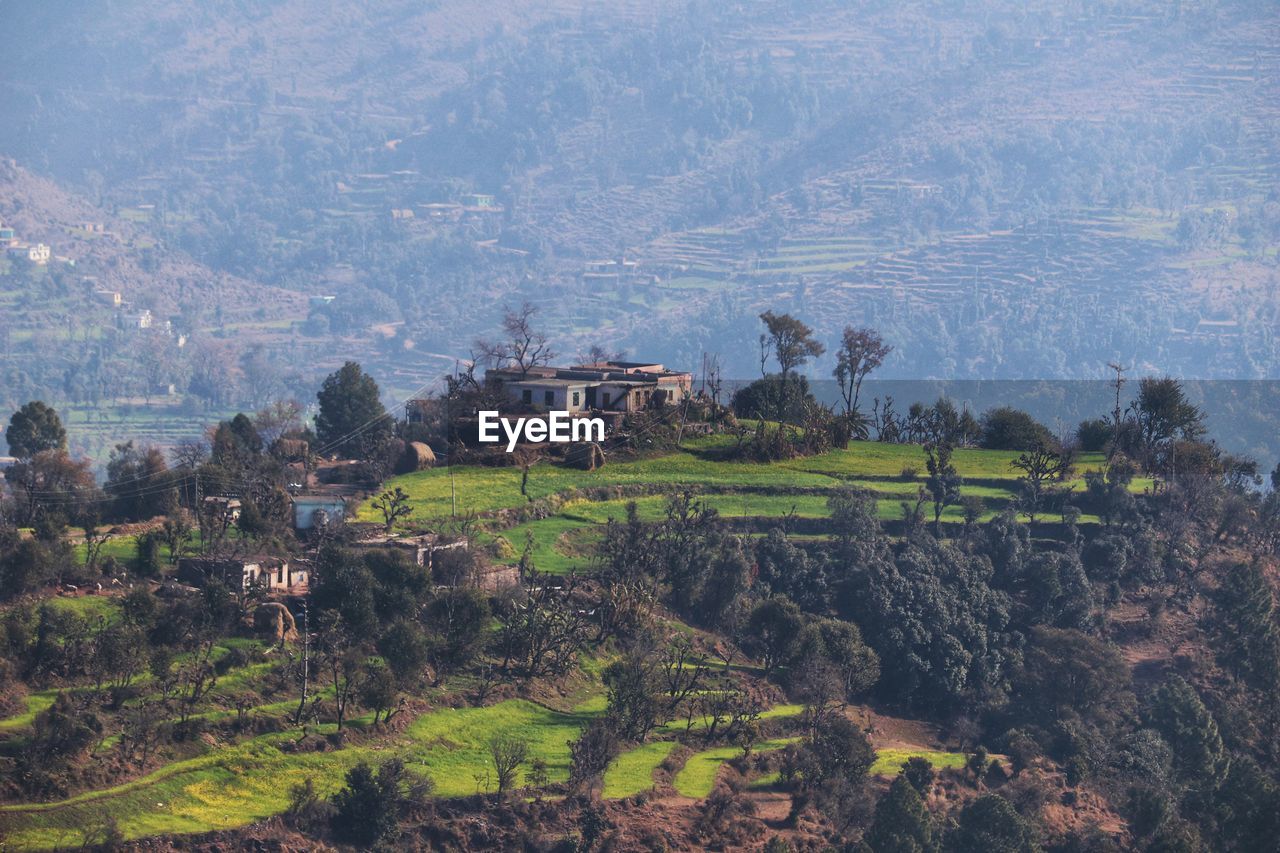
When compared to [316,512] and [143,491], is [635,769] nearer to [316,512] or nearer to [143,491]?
[316,512]

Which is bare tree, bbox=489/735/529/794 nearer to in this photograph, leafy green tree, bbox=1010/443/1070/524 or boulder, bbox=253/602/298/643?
boulder, bbox=253/602/298/643

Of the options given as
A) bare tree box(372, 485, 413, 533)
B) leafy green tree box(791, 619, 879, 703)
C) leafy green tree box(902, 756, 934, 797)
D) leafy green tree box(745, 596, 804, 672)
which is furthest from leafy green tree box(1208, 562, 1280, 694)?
bare tree box(372, 485, 413, 533)

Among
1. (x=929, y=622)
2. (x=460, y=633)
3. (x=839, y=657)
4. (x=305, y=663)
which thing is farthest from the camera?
(x=929, y=622)

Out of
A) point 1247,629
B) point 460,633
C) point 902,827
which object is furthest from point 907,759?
Result: point 1247,629

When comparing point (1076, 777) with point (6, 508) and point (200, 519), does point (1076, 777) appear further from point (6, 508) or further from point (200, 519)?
point (6, 508)

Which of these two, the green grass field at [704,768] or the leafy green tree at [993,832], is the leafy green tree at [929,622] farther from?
the leafy green tree at [993,832]

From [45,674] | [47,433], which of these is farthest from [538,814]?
[47,433]
